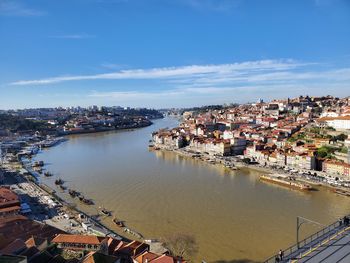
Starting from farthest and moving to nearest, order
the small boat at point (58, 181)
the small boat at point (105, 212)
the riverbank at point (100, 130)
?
the riverbank at point (100, 130), the small boat at point (58, 181), the small boat at point (105, 212)

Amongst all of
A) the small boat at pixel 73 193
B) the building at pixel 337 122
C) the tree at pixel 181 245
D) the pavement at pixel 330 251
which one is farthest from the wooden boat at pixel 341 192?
the building at pixel 337 122

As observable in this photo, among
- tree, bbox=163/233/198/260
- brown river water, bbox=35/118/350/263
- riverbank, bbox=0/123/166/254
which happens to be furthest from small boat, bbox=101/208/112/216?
tree, bbox=163/233/198/260

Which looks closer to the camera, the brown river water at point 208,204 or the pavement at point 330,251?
the pavement at point 330,251

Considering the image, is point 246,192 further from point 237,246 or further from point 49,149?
point 49,149

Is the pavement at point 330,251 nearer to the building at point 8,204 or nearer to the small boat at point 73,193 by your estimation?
the building at point 8,204

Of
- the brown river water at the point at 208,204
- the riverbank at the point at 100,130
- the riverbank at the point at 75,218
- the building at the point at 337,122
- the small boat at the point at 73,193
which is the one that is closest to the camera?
the brown river water at the point at 208,204

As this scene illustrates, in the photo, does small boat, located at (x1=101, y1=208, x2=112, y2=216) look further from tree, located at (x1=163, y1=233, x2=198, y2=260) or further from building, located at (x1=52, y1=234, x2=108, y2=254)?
building, located at (x1=52, y1=234, x2=108, y2=254)
